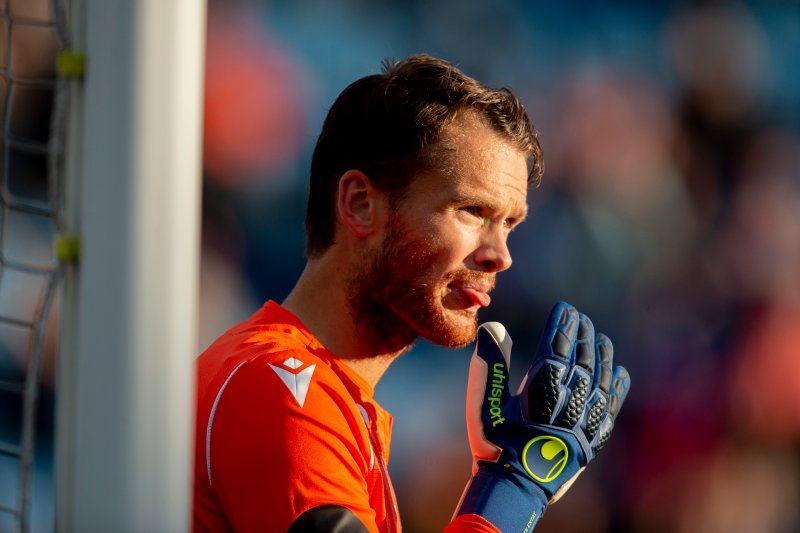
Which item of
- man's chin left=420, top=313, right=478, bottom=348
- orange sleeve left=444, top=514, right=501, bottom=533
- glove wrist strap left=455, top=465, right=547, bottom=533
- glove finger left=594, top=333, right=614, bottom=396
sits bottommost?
orange sleeve left=444, top=514, right=501, bottom=533

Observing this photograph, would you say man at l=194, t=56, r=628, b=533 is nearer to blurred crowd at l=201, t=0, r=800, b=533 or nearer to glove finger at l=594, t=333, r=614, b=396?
glove finger at l=594, t=333, r=614, b=396

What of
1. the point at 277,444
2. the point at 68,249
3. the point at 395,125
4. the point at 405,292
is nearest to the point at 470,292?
the point at 405,292

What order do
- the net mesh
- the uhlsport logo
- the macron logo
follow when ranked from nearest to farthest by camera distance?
1. the net mesh
2. the macron logo
3. the uhlsport logo

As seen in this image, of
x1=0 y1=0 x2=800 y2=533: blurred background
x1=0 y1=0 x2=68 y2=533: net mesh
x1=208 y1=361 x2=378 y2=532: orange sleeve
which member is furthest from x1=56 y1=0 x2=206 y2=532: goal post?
x1=0 y1=0 x2=800 y2=533: blurred background

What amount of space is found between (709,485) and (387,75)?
9.24 feet

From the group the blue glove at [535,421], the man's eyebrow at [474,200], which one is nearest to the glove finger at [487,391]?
the blue glove at [535,421]

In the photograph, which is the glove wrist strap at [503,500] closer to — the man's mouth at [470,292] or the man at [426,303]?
the man at [426,303]

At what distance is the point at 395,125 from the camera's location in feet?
7.43

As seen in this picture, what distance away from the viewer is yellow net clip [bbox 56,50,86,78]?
3.79 ft

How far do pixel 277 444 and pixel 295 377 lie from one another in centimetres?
15

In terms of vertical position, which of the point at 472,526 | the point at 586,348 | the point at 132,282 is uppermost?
the point at 132,282

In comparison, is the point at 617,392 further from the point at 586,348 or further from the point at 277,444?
the point at 277,444

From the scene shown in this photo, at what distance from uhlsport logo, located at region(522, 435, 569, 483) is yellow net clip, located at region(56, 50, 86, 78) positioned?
1271 millimetres

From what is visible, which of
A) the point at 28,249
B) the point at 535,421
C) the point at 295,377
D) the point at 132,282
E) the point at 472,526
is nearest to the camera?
the point at 132,282
